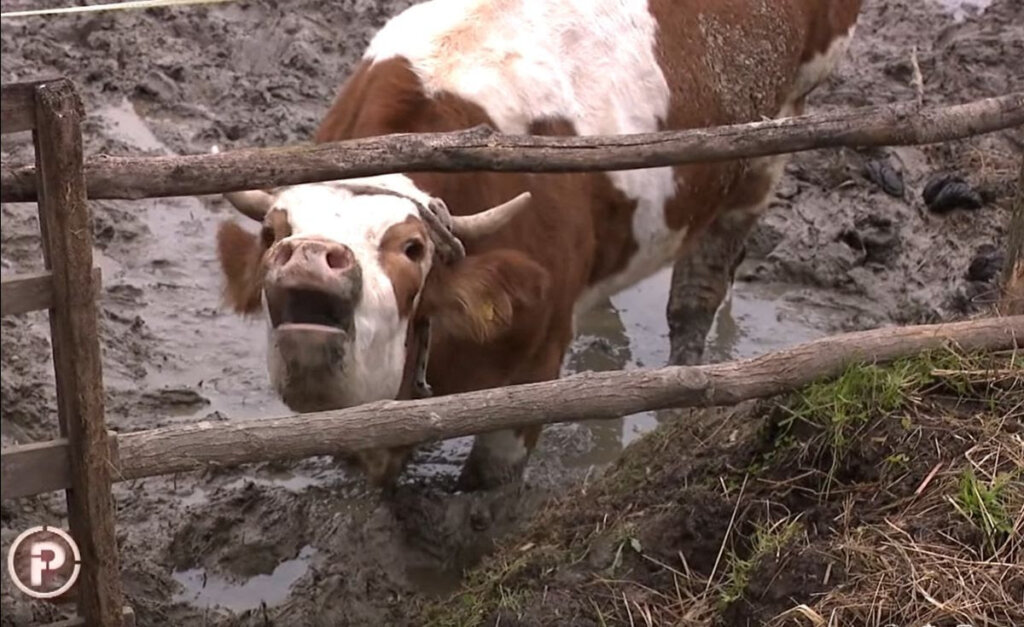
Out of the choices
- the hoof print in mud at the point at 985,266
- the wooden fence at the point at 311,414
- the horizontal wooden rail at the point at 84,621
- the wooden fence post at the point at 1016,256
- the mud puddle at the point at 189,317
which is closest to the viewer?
the wooden fence at the point at 311,414

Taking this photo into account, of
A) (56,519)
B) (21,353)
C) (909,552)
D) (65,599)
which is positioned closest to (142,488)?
(56,519)

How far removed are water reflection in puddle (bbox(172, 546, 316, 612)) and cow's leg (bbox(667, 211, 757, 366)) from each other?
2208mm

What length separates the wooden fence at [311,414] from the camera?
2465 mm

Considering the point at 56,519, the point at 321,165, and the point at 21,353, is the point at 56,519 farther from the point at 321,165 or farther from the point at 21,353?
the point at 321,165

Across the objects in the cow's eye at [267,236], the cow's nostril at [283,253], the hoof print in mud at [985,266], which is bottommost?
the hoof print in mud at [985,266]

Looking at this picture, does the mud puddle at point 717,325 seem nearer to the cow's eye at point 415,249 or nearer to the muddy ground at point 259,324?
the muddy ground at point 259,324

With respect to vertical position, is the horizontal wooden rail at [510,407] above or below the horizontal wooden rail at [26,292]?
below

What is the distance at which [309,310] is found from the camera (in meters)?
3.11

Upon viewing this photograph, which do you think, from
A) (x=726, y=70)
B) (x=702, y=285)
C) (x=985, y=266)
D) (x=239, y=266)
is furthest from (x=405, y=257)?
(x=985, y=266)

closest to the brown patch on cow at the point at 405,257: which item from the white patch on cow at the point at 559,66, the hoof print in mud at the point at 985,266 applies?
the white patch on cow at the point at 559,66

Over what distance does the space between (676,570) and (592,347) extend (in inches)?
97.8

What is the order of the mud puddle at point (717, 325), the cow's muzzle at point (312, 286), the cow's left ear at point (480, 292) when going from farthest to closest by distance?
the mud puddle at point (717, 325), the cow's left ear at point (480, 292), the cow's muzzle at point (312, 286)

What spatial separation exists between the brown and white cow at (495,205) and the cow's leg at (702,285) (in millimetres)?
238

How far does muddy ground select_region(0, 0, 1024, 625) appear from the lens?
168 inches
